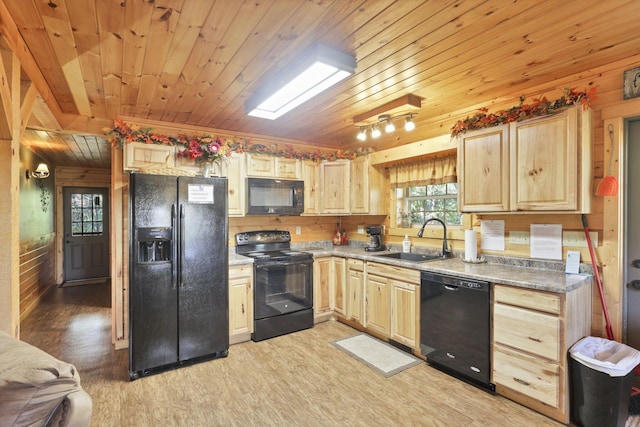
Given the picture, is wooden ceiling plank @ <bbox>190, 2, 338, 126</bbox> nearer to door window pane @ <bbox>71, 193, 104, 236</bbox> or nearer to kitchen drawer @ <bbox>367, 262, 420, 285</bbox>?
kitchen drawer @ <bbox>367, 262, 420, 285</bbox>

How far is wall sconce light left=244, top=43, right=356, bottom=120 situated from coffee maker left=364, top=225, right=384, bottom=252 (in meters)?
1.90

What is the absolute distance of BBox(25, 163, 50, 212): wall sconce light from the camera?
4.89m

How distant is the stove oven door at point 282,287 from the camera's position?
3533 millimetres

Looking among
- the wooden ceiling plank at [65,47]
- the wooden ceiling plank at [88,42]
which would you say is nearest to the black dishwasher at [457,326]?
the wooden ceiling plank at [88,42]

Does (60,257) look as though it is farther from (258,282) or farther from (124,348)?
(258,282)

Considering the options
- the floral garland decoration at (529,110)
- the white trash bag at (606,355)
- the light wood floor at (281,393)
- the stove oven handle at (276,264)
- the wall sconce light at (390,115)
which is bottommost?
the light wood floor at (281,393)

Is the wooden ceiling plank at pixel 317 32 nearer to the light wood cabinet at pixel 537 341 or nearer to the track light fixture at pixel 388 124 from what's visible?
the track light fixture at pixel 388 124

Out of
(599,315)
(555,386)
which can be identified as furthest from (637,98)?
(555,386)

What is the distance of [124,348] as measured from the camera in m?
3.41

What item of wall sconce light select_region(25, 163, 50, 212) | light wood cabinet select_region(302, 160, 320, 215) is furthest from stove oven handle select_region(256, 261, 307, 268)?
wall sconce light select_region(25, 163, 50, 212)

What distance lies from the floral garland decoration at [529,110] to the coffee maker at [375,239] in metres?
1.56

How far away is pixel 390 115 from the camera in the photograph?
324 cm

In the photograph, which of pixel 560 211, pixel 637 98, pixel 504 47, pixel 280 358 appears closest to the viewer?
pixel 504 47

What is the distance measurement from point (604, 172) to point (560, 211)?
418 millimetres
